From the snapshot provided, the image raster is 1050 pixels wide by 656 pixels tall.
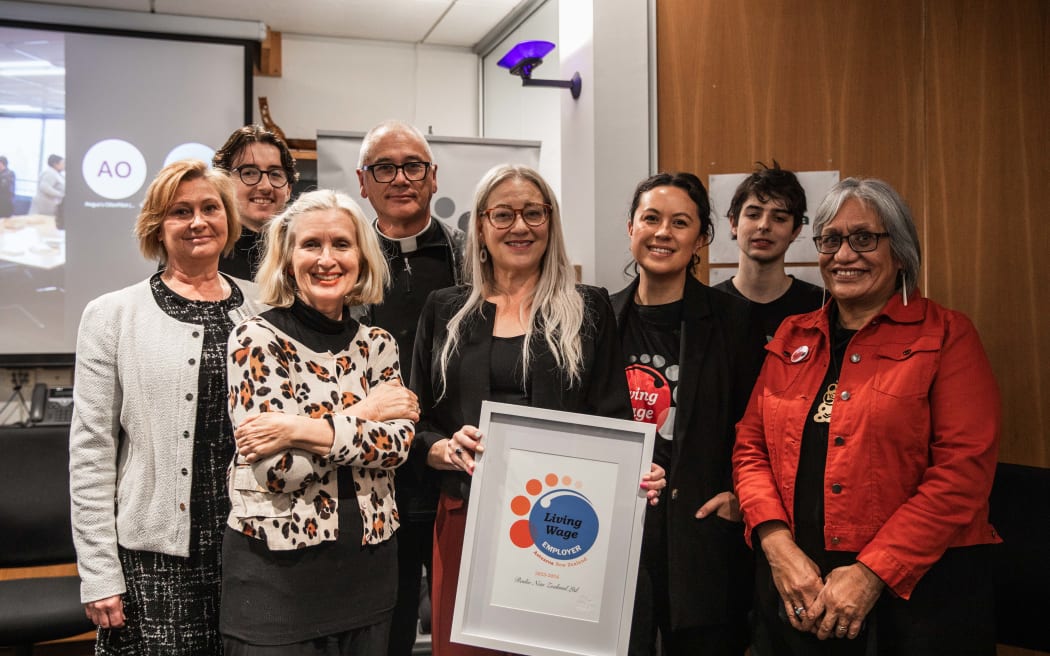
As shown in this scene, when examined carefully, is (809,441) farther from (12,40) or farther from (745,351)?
(12,40)

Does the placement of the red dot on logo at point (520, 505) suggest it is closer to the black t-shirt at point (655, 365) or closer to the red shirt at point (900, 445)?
the black t-shirt at point (655, 365)

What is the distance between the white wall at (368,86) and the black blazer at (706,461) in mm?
5140

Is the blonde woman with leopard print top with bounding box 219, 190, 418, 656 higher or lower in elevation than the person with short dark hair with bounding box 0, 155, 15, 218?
lower

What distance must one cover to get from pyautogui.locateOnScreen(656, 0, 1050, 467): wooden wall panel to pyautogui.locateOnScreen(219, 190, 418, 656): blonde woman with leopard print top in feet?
5.84

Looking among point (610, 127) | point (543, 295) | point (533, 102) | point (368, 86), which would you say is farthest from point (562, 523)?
point (368, 86)

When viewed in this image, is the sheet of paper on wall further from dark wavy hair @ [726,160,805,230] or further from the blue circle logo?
the blue circle logo

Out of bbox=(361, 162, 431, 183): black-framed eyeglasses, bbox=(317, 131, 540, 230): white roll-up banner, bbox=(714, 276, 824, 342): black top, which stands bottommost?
bbox=(714, 276, 824, 342): black top

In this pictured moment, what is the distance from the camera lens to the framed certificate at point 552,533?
2000mm

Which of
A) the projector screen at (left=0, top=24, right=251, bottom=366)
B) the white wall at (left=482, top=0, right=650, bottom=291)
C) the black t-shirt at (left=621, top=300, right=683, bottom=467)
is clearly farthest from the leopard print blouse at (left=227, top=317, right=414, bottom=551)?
the projector screen at (left=0, top=24, right=251, bottom=366)

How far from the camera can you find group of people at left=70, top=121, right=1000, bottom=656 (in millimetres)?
1907

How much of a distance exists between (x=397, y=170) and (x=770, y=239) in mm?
1284

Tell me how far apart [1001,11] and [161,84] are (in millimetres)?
5378

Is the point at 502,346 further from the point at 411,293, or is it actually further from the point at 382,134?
the point at 382,134

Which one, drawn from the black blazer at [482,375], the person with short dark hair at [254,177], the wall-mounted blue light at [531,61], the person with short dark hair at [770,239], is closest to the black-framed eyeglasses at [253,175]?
the person with short dark hair at [254,177]
